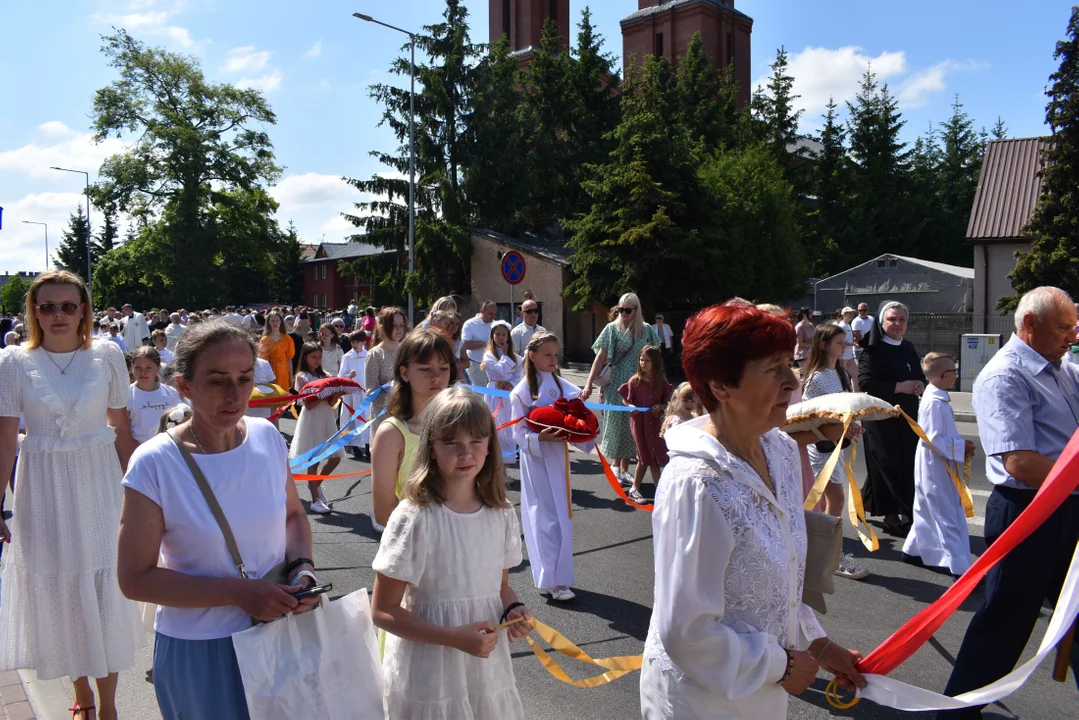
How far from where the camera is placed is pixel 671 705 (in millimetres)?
2252

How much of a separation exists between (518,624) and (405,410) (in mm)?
1279

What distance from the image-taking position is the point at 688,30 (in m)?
54.5

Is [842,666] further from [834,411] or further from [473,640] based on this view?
[834,411]

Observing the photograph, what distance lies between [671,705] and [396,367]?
2.16 metres

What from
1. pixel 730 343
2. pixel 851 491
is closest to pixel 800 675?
pixel 730 343

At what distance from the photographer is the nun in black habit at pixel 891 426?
747 centimetres

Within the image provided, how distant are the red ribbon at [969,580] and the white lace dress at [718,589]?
38 centimetres

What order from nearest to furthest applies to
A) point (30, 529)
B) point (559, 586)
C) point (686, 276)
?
point (30, 529)
point (559, 586)
point (686, 276)

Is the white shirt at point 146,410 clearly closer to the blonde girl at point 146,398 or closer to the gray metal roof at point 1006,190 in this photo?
the blonde girl at point 146,398

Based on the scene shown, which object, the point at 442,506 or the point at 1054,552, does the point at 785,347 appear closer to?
the point at 442,506

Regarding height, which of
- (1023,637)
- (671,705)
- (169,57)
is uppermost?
(169,57)

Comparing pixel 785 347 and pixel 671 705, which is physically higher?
pixel 785 347

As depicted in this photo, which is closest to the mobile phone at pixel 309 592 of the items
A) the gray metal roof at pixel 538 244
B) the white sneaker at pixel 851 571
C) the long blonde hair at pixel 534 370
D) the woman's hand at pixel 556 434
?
the woman's hand at pixel 556 434

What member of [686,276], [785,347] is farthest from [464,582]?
[686,276]
